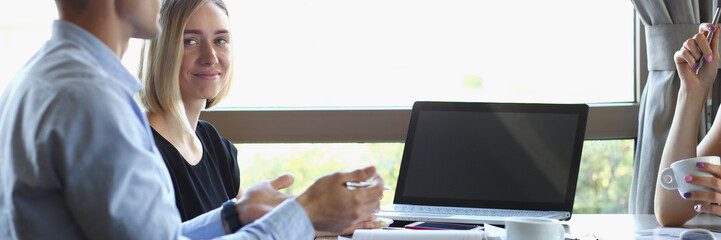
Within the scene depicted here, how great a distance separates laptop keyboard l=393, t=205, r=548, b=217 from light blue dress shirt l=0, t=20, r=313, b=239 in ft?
2.86

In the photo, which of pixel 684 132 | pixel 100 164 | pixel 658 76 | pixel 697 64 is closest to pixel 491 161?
pixel 684 132

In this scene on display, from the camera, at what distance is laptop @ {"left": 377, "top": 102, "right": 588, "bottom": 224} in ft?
5.56

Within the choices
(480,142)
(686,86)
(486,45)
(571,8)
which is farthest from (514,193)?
(571,8)

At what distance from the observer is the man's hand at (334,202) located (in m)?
1.06

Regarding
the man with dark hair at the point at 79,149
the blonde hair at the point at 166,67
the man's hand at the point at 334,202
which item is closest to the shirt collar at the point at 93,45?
the man with dark hair at the point at 79,149

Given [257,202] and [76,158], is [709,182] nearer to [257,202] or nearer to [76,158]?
[257,202]

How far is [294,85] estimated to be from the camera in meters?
2.53

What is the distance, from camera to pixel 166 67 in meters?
1.83

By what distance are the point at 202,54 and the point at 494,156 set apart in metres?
0.83

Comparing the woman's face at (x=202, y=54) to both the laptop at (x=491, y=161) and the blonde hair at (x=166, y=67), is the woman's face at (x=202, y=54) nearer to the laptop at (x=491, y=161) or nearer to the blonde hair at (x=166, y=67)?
the blonde hair at (x=166, y=67)

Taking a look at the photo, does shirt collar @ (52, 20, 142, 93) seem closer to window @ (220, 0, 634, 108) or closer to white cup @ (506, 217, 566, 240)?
white cup @ (506, 217, 566, 240)

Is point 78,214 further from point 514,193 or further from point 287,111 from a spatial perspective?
point 287,111

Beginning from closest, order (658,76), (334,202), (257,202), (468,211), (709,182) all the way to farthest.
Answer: (334,202) < (257,202) < (709,182) < (468,211) < (658,76)

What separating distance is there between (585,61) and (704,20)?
418 millimetres
